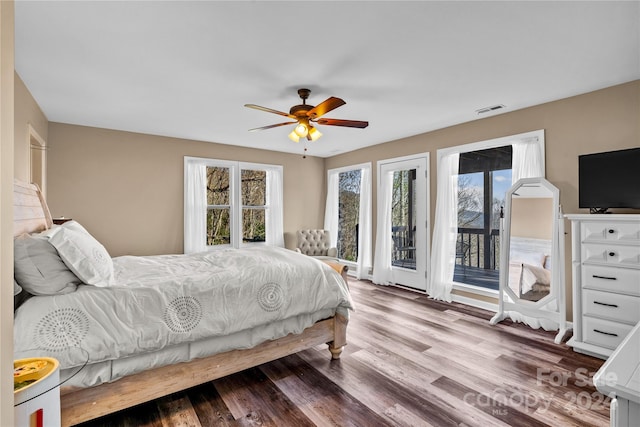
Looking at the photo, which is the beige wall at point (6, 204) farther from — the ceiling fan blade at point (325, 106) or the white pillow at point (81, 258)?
the ceiling fan blade at point (325, 106)

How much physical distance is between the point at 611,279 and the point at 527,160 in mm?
1573

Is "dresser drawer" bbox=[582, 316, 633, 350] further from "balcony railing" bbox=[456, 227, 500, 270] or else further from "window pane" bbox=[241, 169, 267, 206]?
"window pane" bbox=[241, 169, 267, 206]

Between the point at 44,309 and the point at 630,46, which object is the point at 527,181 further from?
the point at 44,309

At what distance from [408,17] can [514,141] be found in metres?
2.63

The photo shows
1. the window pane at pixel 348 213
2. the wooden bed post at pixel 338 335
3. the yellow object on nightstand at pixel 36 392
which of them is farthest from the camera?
the window pane at pixel 348 213

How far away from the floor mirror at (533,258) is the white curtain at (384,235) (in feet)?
6.50

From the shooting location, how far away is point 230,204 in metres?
5.65

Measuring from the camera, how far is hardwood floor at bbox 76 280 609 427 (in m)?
1.96

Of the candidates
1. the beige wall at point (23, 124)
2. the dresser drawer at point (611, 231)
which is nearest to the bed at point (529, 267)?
the dresser drawer at point (611, 231)

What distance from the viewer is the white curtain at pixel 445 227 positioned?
4.46 m

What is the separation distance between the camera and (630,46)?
7.60 feet

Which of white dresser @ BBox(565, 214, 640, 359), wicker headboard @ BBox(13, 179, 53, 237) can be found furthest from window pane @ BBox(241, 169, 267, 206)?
white dresser @ BBox(565, 214, 640, 359)

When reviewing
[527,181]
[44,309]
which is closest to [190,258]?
[44,309]

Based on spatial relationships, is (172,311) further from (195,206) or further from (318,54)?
(195,206)
